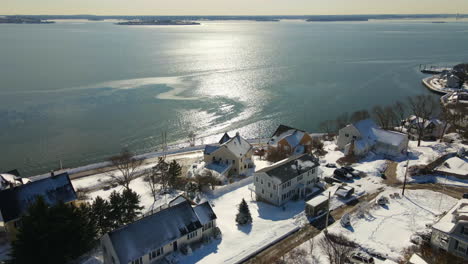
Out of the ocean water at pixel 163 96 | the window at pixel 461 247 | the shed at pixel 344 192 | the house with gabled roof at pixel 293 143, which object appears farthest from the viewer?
the ocean water at pixel 163 96

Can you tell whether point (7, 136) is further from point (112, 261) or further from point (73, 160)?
point (112, 261)

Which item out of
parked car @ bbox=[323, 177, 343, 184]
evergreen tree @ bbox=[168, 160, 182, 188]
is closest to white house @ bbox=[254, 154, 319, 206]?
parked car @ bbox=[323, 177, 343, 184]

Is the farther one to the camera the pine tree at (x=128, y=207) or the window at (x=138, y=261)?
the pine tree at (x=128, y=207)

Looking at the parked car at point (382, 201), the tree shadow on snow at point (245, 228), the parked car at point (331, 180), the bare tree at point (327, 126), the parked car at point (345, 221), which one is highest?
the parked car at point (345, 221)

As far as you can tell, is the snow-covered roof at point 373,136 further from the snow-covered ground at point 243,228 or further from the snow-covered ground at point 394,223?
the snow-covered ground at point 243,228

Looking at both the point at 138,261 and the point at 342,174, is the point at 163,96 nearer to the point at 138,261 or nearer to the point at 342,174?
the point at 342,174

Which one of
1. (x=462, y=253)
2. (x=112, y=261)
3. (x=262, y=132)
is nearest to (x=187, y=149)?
(x=262, y=132)

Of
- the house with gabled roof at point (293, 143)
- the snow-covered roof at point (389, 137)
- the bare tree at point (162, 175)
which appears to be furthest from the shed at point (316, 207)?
the snow-covered roof at point (389, 137)

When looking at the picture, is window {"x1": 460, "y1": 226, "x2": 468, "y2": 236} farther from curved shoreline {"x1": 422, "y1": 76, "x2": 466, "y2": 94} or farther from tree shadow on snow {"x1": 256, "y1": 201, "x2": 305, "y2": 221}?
curved shoreline {"x1": 422, "y1": 76, "x2": 466, "y2": 94}
